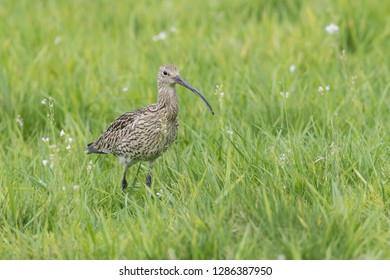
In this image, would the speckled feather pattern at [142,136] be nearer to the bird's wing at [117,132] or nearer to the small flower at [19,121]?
the bird's wing at [117,132]

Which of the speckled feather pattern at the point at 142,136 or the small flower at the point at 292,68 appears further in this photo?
A: the small flower at the point at 292,68

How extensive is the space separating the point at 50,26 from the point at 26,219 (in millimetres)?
5077

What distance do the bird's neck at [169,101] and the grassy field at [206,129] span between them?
286 mm

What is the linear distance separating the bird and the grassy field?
145 millimetres

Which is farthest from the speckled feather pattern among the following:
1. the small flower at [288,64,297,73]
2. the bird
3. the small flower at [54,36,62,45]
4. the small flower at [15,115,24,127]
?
the small flower at [54,36,62,45]

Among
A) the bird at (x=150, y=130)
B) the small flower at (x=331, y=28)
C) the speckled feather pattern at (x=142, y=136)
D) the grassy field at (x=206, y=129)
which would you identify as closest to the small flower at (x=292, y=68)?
the grassy field at (x=206, y=129)

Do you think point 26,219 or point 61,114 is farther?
point 61,114

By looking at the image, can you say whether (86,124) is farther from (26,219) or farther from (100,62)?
(26,219)

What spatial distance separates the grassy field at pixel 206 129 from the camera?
201 inches

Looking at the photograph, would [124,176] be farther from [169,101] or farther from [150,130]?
[169,101]

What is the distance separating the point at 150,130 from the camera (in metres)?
6.70

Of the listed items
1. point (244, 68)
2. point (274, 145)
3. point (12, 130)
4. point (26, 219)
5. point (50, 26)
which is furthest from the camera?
point (50, 26)
